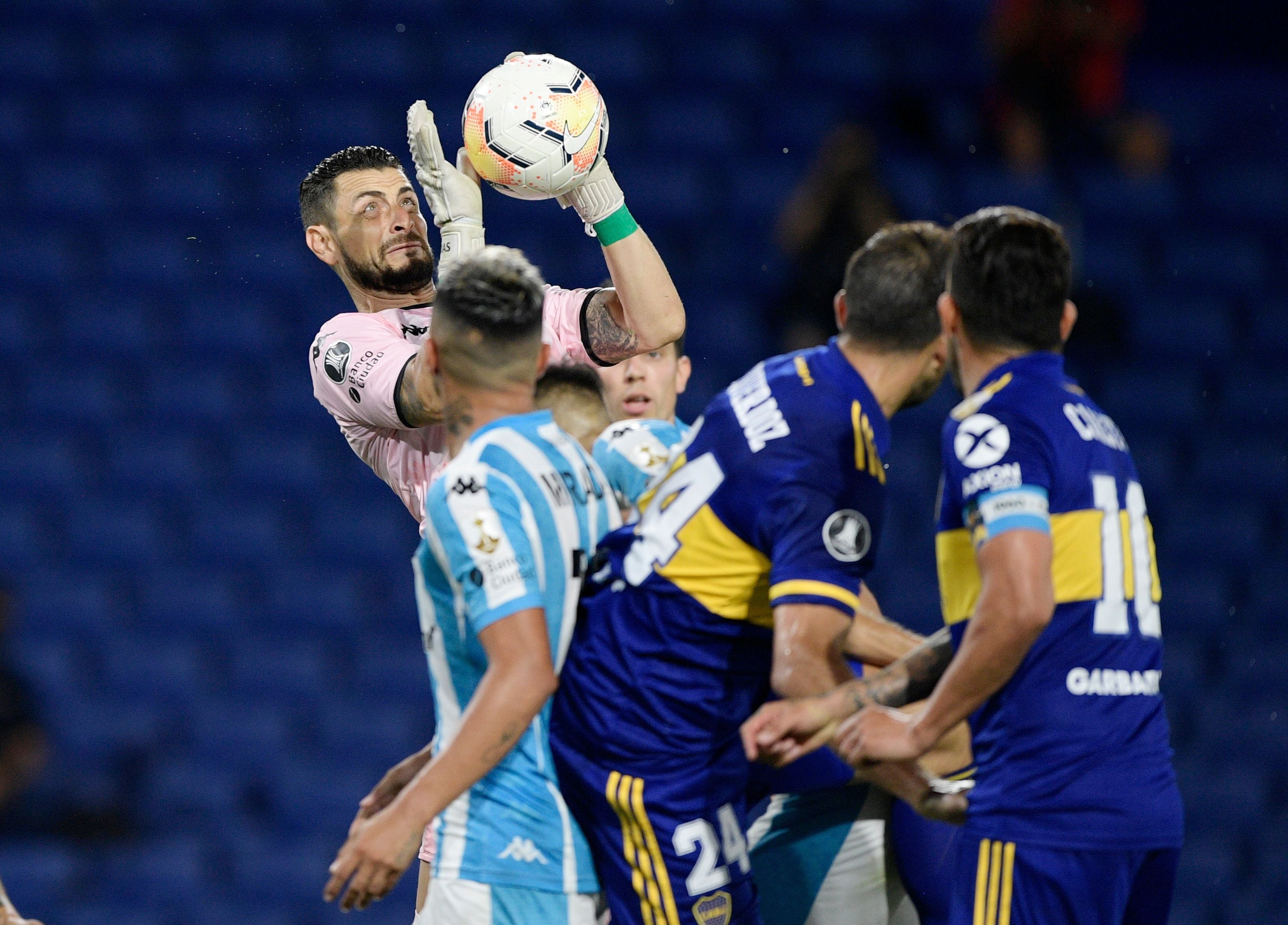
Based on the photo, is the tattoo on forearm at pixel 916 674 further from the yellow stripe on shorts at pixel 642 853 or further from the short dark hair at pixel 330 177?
the short dark hair at pixel 330 177

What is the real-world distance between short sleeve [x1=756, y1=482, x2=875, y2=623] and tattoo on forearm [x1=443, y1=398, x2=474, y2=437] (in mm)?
646

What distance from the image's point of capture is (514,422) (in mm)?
3117

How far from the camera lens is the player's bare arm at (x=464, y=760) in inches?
111

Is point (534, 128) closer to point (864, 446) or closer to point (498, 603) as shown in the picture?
point (864, 446)

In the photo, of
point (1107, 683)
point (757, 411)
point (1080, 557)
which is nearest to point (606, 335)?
point (757, 411)

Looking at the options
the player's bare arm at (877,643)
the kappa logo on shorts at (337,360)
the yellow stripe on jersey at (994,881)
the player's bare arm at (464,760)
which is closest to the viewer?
the player's bare arm at (464,760)

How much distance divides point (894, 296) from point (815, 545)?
1.96ft

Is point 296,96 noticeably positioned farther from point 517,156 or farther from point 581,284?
point 517,156

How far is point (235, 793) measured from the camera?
7.54 metres

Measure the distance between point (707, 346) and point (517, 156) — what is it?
4.16m

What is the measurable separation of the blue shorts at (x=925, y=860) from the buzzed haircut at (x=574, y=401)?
137cm

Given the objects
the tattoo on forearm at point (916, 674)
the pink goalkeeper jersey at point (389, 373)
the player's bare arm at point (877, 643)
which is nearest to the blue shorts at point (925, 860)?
the player's bare arm at point (877, 643)

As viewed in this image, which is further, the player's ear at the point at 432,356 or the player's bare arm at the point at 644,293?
the player's bare arm at the point at 644,293

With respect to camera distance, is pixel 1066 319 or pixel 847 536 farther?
pixel 1066 319
